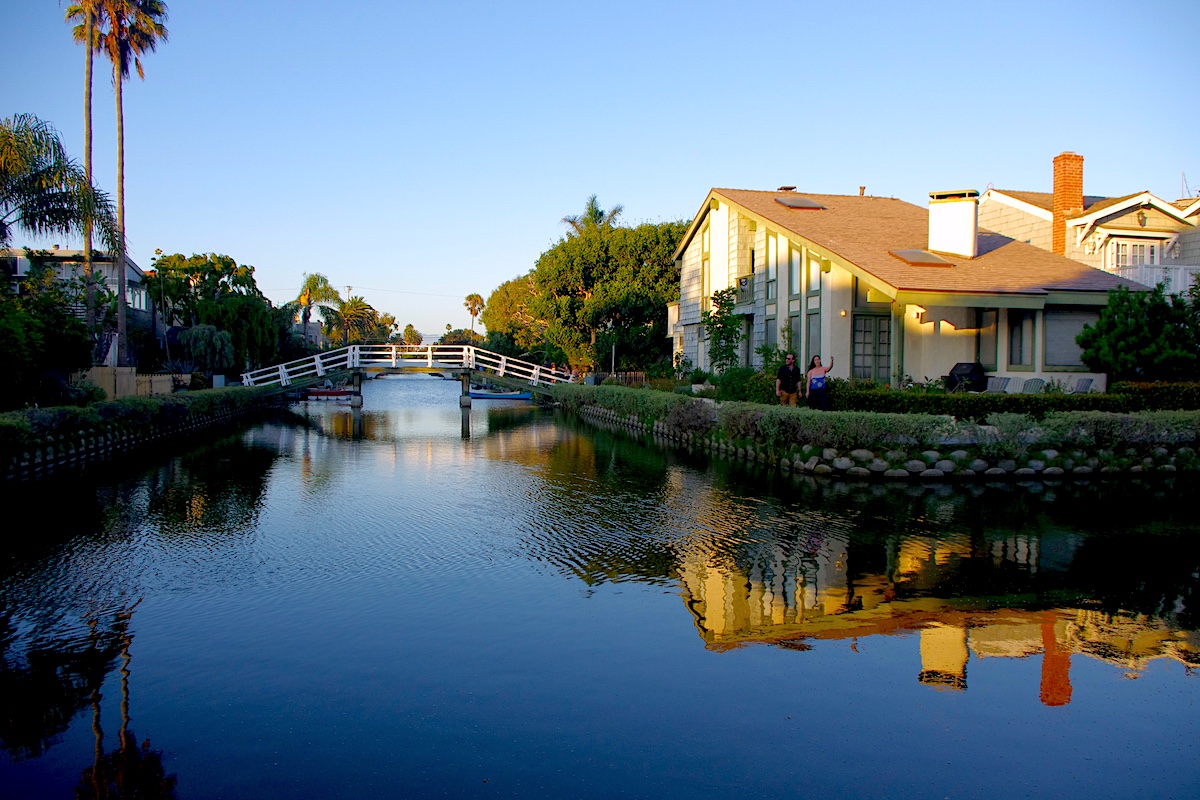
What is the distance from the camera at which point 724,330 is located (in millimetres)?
28109

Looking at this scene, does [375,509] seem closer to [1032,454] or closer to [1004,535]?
[1004,535]

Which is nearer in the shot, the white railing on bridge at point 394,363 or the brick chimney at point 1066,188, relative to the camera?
the brick chimney at point 1066,188

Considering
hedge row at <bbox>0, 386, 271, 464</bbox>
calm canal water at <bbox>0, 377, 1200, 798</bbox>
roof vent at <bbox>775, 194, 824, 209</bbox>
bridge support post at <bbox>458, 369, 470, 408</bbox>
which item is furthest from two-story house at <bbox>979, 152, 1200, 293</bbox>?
hedge row at <bbox>0, 386, 271, 464</bbox>

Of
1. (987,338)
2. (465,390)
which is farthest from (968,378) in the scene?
(465,390)

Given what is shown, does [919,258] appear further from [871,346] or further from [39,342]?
[39,342]

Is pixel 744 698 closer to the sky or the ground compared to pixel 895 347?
closer to the ground

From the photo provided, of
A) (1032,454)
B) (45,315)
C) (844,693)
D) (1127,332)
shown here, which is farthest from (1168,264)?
(45,315)

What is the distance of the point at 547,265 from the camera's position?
49.0 meters

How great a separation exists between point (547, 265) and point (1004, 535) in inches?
1561

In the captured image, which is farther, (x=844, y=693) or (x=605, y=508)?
(x=605, y=508)

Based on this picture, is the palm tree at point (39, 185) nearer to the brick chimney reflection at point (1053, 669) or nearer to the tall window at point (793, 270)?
the tall window at point (793, 270)

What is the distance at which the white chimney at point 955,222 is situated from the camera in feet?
78.0

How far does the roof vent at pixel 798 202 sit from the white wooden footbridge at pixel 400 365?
19095mm

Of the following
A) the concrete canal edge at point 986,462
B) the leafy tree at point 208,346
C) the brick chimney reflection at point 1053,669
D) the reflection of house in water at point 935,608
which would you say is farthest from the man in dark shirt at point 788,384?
the leafy tree at point 208,346
